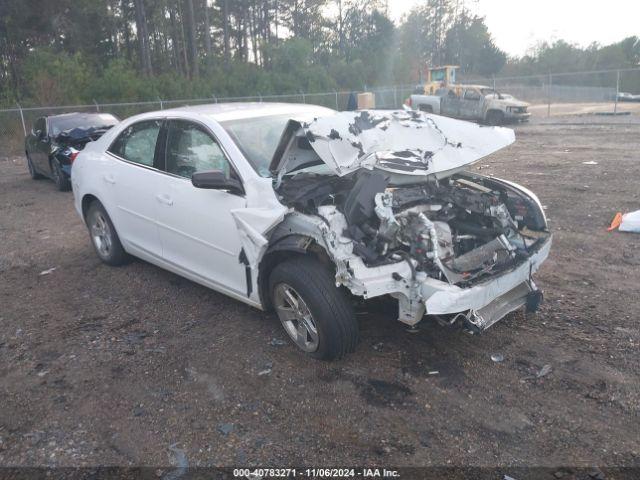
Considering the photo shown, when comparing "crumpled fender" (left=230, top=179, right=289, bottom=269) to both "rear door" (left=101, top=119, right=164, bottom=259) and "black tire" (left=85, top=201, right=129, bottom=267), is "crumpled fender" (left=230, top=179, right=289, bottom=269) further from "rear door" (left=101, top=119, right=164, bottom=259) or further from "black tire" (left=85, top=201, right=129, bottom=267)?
"black tire" (left=85, top=201, right=129, bottom=267)

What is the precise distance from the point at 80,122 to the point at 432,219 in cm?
925

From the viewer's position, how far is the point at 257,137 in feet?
13.6

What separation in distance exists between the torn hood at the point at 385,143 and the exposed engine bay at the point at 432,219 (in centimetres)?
13

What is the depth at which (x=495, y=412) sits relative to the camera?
9.75ft

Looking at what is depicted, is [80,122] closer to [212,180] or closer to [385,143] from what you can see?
[212,180]

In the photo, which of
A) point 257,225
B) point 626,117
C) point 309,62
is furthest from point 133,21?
point 257,225

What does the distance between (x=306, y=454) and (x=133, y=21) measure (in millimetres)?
40783

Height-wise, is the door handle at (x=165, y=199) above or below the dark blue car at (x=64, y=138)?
below

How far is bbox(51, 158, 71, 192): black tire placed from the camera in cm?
1035

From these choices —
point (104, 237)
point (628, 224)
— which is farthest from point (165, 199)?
point (628, 224)

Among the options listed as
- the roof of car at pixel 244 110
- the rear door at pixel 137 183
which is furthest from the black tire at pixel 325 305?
the rear door at pixel 137 183

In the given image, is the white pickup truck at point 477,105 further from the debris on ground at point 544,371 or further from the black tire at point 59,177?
the debris on ground at point 544,371

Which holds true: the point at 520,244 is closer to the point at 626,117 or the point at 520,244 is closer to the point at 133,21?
the point at 626,117

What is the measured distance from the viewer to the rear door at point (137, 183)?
15.1 feet
